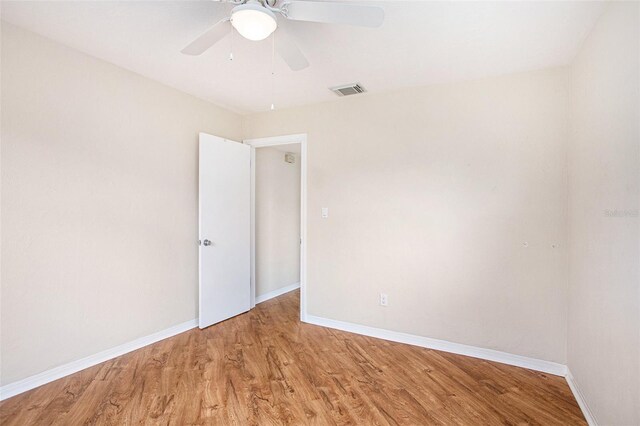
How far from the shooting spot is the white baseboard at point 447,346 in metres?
2.43

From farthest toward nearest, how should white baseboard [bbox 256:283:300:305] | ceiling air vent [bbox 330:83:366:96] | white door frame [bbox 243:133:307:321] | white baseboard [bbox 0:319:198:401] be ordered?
1. white baseboard [bbox 256:283:300:305]
2. white door frame [bbox 243:133:307:321]
3. ceiling air vent [bbox 330:83:366:96]
4. white baseboard [bbox 0:319:198:401]

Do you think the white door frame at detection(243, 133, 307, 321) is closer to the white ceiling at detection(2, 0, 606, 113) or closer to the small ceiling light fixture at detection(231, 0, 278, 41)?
the white ceiling at detection(2, 0, 606, 113)

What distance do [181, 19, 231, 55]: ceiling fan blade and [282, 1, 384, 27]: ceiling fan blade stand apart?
0.33m

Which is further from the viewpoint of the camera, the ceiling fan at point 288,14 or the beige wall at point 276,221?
the beige wall at point 276,221

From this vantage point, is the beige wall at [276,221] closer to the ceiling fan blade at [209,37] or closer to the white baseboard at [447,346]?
the white baseboard at [447,346]

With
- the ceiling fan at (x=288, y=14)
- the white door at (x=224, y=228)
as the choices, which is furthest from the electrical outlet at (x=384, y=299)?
the ceiling fan at (x=288, y=14)

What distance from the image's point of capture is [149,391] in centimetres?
212

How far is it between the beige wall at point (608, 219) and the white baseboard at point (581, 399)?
5 centimetres

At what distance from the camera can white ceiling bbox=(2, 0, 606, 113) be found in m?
1.80

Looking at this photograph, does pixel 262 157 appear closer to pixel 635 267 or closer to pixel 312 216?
pixel 312 216

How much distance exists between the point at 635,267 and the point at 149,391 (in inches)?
113

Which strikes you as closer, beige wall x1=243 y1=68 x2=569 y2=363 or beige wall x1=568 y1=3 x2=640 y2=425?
beige wall x1=568 y1=3 x2=640 y2=425

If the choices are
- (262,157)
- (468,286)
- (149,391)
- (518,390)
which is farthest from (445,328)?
(262,157)

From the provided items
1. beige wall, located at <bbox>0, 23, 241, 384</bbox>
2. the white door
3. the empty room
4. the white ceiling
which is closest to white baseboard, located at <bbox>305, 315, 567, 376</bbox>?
the empty room
